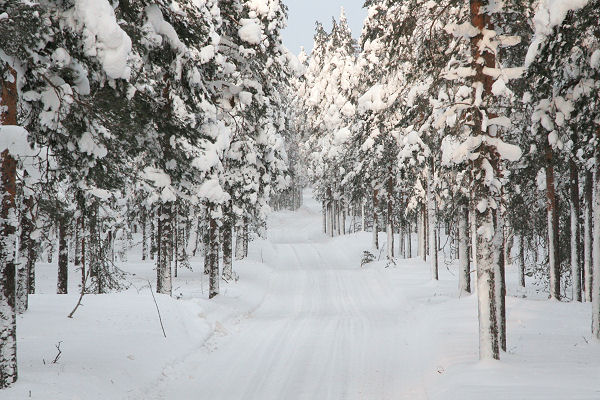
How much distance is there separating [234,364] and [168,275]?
6996 mm

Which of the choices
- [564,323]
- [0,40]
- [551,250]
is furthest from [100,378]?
[551,250]

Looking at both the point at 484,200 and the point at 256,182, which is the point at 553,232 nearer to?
the point at 484,200

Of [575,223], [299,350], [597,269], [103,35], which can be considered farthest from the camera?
[575,223]

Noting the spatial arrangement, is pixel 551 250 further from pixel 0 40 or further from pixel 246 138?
pixel 0 40

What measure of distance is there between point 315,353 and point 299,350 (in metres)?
0.47

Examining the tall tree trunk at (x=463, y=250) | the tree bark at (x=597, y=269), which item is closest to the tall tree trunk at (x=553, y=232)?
the tall tree trunk at (x=463, y=250)

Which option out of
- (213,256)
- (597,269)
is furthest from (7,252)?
(213,256)

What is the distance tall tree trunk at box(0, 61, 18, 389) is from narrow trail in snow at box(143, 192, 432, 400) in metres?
2.60

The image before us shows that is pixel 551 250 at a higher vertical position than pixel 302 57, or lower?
lower

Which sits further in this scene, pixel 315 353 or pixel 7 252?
pixel 315 353

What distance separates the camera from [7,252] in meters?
7.04

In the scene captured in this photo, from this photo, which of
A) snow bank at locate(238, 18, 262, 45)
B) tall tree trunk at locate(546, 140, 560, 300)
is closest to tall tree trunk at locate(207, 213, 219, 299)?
snow bank at locate(238, 18, 262, 45)

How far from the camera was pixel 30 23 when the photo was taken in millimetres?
6043

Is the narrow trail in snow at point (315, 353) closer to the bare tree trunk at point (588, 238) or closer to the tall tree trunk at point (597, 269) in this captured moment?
the tall tree trunk at point (597, 269)
